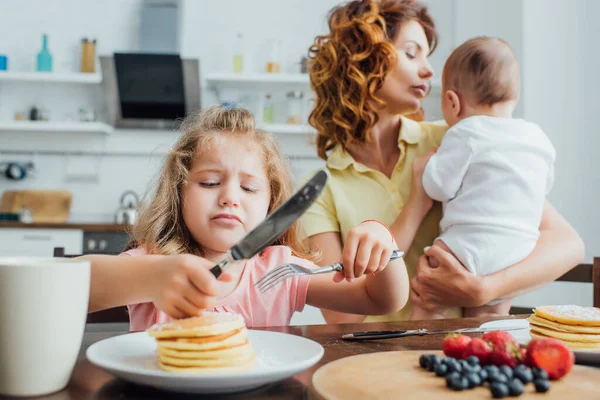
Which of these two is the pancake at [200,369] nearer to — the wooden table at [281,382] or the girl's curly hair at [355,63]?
the wooden table at [281,382]

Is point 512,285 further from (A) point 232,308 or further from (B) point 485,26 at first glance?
(B) point 485,26

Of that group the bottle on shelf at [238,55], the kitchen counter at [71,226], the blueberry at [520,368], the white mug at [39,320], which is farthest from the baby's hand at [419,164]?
the bottle on shelf at [238,55]

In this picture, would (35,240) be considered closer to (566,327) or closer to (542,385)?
(566,327)

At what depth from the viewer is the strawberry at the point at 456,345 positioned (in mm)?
743

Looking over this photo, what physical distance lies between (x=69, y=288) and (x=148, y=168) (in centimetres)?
444

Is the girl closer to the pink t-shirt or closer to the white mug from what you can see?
the pink t-shirt

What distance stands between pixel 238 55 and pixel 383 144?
3.08m

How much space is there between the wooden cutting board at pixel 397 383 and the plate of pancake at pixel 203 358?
0.10 feet

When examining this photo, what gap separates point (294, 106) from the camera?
4930mm

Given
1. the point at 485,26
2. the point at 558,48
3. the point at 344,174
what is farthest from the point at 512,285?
the point at 485,26

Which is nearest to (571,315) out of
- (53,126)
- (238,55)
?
(238,55)

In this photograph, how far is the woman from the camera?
173 cm

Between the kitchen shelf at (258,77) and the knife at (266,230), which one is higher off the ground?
the kitchen shelf at (258,77)

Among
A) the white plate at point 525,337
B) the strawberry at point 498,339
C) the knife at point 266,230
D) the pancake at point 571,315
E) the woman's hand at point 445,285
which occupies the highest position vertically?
the knife at point 266,230
